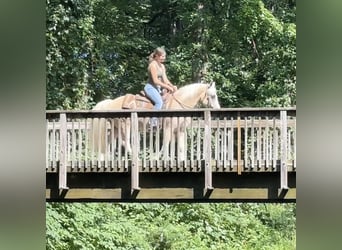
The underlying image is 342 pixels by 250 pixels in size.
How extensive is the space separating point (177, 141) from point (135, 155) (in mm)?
295

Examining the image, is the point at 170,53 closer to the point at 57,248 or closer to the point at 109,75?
the point at 109,75

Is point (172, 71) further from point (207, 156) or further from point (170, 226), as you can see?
point (207, 156)

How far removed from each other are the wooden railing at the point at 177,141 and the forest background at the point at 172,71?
4.18ft

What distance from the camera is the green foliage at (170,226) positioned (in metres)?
4.23

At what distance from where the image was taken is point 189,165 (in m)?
2.80

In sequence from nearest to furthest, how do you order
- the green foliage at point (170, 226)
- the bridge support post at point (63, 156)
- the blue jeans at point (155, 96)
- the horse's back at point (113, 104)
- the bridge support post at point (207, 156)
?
1. the bridge support post at point (207, 156)
2. the bridge support post at point (63, 156)
3. the blue jeans at point (155, 96)
4. the horse's back at point (113, 104)
5. the green foliage at point (170, 226)

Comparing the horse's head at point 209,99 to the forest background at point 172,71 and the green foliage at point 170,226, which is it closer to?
the forest background at point 172,71

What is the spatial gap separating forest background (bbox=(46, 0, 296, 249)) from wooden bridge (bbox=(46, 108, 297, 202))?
4.27 feet

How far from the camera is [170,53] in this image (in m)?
4.57

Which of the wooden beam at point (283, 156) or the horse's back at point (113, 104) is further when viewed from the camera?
the horse's back at point (113, 104)

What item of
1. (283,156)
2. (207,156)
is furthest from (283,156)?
(207,156)

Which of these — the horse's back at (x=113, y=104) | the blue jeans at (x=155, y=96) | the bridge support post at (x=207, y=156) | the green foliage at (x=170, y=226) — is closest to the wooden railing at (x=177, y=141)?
the bridge support post at (x=207, y=156)

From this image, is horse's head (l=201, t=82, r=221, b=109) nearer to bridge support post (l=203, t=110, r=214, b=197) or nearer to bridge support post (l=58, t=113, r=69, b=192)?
bridge support post (l=203, t=110, r=214, b=197)
